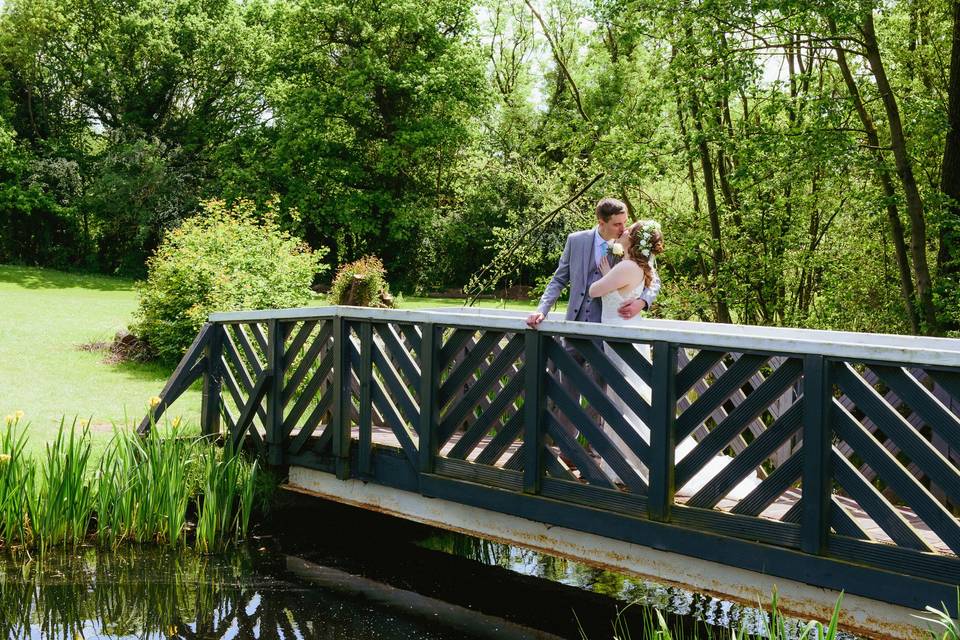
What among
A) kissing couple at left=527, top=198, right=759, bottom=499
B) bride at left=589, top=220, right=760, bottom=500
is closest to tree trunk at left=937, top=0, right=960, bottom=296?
kissing couple at left=527, top=198, right=759, bottom=499

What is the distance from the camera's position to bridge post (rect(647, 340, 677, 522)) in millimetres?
5055

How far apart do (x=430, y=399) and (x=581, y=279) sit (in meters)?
1.38

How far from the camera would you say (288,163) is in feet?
114

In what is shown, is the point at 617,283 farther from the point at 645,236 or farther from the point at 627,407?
the point at 627,407

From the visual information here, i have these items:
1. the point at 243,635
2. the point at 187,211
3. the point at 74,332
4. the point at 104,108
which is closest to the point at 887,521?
the point at 243,635

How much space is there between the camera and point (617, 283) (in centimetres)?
562

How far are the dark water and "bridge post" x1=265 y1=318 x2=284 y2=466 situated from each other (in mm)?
661

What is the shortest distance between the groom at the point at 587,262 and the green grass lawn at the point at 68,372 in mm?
3564

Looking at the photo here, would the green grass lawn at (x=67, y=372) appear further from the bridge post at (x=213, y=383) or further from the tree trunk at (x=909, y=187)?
the tree trunk at (x=909, y=187)

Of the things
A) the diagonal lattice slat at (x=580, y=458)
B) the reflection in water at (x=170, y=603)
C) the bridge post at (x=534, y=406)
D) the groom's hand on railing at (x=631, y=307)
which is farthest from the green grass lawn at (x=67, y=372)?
the groom's hand on railing at (x=631, y=307)

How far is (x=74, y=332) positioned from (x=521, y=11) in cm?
1907

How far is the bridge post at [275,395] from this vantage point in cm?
759

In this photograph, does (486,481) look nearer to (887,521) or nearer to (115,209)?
(887,521)

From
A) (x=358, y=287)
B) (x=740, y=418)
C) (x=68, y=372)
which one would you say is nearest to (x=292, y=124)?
(x=358, y=287)
